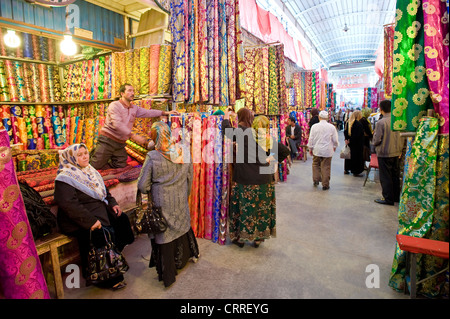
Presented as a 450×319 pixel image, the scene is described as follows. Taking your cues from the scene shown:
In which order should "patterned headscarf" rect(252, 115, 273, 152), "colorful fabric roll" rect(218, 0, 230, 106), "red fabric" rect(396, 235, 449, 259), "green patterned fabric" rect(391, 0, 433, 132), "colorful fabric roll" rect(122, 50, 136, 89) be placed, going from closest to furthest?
"red fabric" rect(396, 235, 449, 259)
"green patterned fabric" rect(391, 0, 433, 132)
"patterned headscarf" rect(252, 115, 273, 152)
"colorful fabric roll" rect(218, 0, 230, 106)
"colorful fabric roll" rect(122, 50, 136, 89)

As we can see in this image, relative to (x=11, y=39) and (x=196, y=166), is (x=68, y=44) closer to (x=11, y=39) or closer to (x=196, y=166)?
(x=11, y=39)

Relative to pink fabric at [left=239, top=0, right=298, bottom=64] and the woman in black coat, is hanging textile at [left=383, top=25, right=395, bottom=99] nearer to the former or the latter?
the woman in black coat

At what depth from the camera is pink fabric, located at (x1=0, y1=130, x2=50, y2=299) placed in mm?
1750

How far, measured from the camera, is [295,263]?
8.71ft

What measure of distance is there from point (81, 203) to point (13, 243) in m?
0.59

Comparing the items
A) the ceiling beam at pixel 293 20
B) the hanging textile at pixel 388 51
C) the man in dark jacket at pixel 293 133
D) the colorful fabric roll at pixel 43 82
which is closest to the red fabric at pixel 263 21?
the man in dark jacket at pixel 293 133

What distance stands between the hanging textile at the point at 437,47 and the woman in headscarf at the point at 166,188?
6.71 ft

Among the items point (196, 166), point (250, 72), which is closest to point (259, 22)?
point (250, 72)

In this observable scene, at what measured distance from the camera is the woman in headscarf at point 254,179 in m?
2.84

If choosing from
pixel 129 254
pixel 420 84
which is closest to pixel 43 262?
pixel 129 254

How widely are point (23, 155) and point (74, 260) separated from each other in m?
2.41

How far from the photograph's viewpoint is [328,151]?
514 cm

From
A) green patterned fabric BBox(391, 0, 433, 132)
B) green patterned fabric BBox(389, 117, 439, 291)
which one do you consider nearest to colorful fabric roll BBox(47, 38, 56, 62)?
green patterned fabric BBox(391, 0, 433, 132)
